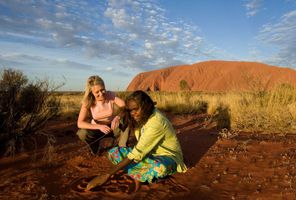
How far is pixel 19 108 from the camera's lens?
562cm

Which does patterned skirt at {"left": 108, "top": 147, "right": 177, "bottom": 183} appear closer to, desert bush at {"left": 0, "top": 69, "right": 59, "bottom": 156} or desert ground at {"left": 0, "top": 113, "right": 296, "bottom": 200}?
desert ground at {"left": 0, "top": 113, "right": 296, "bottom": 200}

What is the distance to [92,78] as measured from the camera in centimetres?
466

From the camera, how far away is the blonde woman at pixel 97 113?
467cm

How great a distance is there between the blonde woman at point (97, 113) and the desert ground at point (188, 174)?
35 centimetres

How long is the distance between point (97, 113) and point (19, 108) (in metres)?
1.57

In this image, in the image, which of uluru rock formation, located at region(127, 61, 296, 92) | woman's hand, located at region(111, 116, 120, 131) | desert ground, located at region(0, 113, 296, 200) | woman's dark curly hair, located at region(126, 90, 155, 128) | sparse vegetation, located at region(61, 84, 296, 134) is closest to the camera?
desert ground, located at region(0, 113, 296, 200)

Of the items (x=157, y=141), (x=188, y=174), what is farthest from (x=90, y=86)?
(x=188, y=174)

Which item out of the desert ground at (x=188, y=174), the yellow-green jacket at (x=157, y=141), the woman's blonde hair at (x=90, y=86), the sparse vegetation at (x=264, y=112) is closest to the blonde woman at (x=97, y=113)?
the woman's blonde hair at (x=90, y=86)

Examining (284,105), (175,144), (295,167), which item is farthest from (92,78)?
(284,105)

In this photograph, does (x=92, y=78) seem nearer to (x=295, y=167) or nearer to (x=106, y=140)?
(x=106, y=140)

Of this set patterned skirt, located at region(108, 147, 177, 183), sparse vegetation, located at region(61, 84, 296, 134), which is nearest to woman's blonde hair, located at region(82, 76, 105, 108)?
patterned skirt, located at region(108, 147, 177, 183)

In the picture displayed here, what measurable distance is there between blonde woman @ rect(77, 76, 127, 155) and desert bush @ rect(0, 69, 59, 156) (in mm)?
1212

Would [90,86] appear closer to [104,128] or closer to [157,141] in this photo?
[104,128]

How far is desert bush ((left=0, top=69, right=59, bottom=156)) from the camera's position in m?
5.30
